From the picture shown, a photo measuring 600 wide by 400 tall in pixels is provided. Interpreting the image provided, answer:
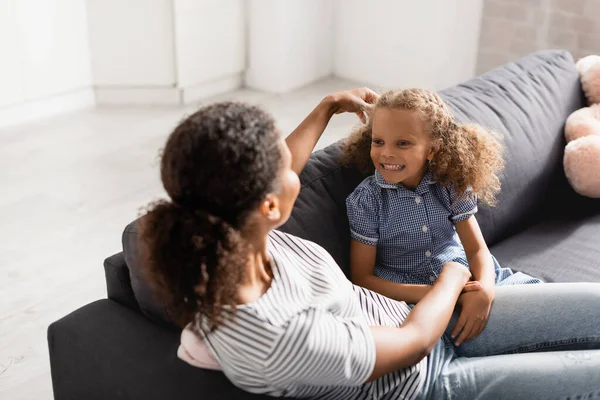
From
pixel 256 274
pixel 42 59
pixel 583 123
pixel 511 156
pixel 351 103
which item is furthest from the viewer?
pixel 42 59

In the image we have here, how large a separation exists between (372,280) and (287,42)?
2.47 meters

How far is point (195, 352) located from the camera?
1259mm

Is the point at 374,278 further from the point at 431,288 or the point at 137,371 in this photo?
the point at 137,371

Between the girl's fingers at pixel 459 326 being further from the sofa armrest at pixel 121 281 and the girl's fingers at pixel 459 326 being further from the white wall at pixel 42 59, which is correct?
the white wall at pixel 42 59

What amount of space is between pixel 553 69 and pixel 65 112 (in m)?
2.20

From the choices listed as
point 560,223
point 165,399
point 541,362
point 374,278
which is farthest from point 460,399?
point 560,223

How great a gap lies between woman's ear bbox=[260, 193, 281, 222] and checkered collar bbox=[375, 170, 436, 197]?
545mm

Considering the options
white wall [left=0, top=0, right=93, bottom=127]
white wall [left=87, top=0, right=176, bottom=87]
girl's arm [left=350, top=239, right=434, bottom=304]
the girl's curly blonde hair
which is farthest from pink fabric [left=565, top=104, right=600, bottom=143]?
white wall [left=0, top=0, right=93, bottom=127]

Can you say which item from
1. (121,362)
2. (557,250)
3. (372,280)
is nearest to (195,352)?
(121,362)

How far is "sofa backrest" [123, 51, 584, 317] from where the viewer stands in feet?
5.58

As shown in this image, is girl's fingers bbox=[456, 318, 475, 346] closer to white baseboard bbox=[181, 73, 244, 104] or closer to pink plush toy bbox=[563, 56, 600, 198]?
pink plush toy bbox=[563, 56, 600, 198]

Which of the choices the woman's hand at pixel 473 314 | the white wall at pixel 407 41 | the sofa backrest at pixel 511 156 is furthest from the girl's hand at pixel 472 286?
the white wall at pixel 407 41

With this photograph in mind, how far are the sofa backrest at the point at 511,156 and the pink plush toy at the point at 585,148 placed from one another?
0.04 metres

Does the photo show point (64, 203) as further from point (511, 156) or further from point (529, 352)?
point (529, 352)
